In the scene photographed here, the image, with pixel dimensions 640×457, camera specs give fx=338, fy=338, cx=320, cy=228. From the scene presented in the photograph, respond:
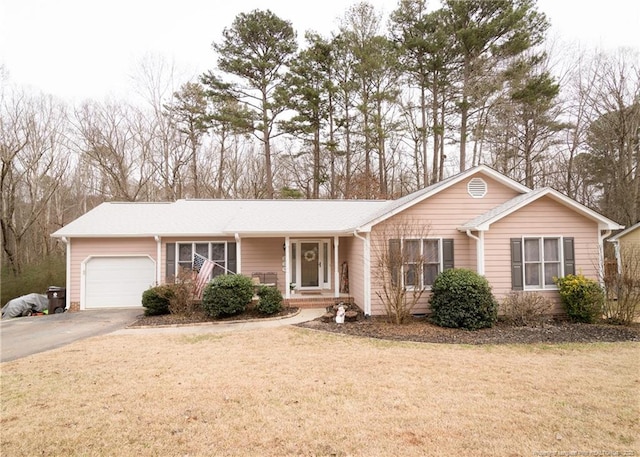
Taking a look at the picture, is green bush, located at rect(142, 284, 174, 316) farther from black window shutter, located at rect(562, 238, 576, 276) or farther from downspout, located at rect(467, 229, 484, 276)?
black window shutter, located at rect(562, 238, 576, 276)

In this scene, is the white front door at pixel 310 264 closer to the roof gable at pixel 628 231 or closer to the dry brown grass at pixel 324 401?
the dry brown grass at pixel 324 401

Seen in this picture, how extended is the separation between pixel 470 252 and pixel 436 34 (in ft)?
46.3

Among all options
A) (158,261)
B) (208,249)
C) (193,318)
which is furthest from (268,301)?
(158,261)

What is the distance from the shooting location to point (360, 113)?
21.2 metres

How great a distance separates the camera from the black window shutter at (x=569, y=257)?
31.7 feet

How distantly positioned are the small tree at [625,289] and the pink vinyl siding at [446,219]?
3239 millimetres

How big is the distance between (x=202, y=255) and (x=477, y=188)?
976cm

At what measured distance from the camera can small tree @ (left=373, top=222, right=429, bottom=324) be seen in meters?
9.15

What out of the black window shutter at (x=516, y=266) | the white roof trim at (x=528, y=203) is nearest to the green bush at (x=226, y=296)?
the white roof trim at (x=528, y=203)

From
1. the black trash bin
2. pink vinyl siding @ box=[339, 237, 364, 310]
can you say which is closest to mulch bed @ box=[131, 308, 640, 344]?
pink vinyl siding @ box=[339, 237, 364, 310]

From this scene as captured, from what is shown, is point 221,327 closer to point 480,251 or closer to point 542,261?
point 480,251

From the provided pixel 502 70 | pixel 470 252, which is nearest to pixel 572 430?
pixel 470 252

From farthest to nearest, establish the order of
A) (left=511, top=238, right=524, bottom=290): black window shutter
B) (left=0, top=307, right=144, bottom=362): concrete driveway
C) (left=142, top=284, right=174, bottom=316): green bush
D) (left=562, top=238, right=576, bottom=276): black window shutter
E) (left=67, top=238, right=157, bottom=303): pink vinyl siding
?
(left=67, top=238, right=157, bottom=303): pink vinyl siding, (left=142, top=284, right=174, bottom=316): green bush, (left=562, top=238, right=576, bottom=276): black window shutter, (left=511, top=238, right=524, bottom=290): black window shutter, (left=0, top=307, right=144, bottom=362): concrete driveway

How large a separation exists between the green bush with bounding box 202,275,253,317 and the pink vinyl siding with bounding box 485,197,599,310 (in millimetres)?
7079
